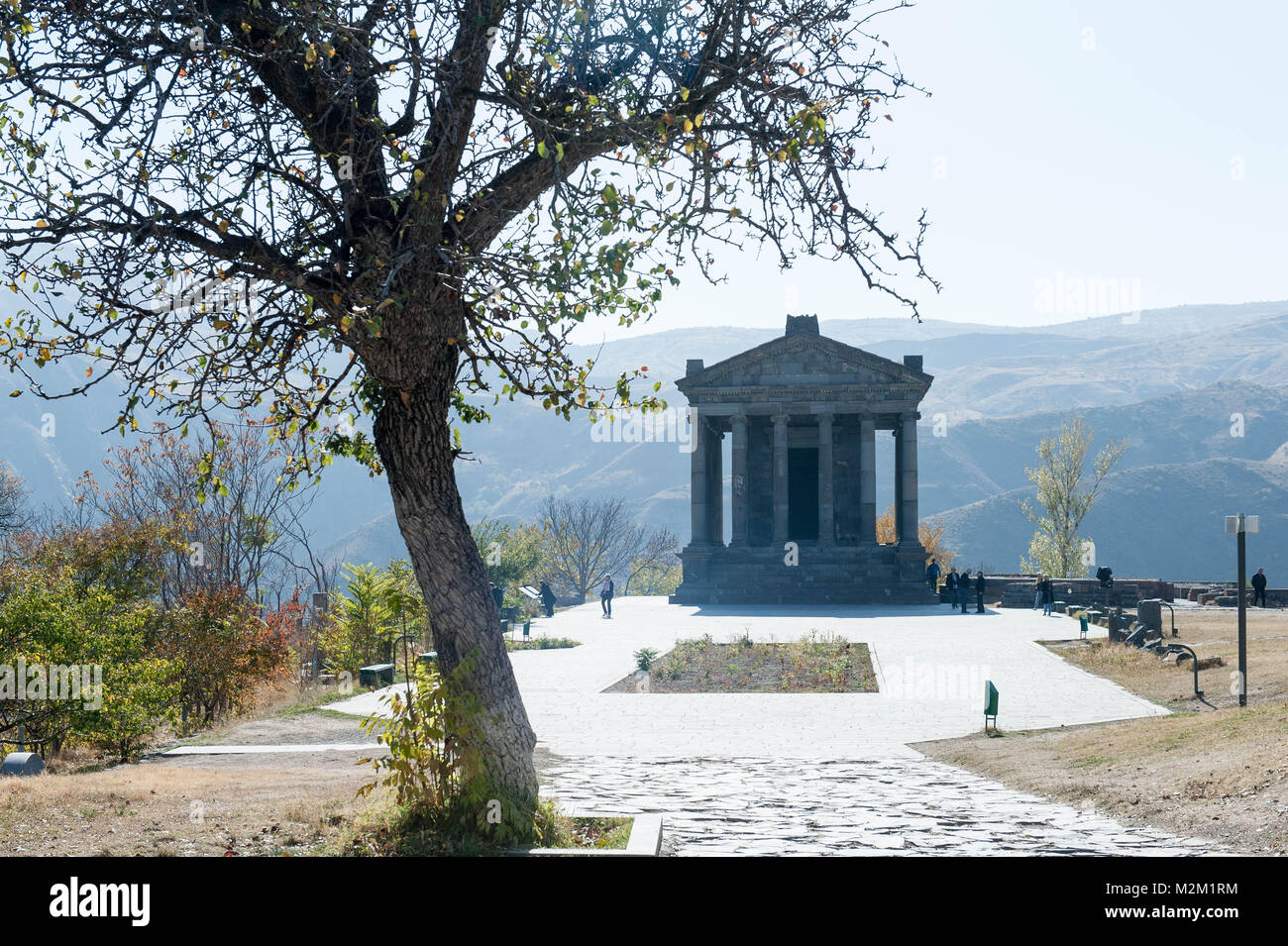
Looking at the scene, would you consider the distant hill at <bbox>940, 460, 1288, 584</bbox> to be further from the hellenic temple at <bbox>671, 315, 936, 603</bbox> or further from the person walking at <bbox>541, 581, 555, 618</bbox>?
the person walking at <bbox>541, 581, 555, 618</bbox>

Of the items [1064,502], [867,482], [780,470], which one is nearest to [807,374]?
[780,470]

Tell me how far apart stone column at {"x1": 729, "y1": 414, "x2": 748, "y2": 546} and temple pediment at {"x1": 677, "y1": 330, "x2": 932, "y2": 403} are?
1825 millimetres

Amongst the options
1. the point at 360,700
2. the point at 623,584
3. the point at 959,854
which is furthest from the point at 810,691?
the point at 623,584

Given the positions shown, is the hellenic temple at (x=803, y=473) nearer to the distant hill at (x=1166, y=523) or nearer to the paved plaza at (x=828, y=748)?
the paved plaza at (x=828, y=748)

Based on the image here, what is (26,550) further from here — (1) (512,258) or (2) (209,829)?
(1) (512,258)

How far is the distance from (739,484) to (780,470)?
218 cm

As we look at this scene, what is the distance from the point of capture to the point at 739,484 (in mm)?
52125

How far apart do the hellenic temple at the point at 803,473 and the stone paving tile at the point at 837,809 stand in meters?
33.7

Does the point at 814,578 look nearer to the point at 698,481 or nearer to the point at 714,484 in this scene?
the point at 698,481

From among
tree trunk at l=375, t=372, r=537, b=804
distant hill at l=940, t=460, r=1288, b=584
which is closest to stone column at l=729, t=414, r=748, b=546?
tree trunk at l=375, t=372, r=537, b=804

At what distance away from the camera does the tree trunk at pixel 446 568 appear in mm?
8094

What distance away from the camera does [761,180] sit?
9.35m

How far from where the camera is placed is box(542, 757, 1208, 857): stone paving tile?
335 inches

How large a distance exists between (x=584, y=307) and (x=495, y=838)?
140 inches
